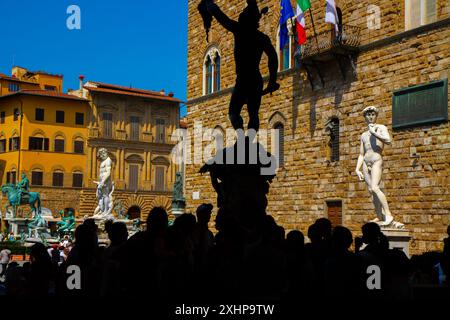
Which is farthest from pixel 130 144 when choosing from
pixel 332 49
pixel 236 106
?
pixel 236 106

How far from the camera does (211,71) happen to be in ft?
87.6

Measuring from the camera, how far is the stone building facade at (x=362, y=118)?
16.6 meters

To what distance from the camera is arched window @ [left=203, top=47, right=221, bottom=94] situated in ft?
86.2

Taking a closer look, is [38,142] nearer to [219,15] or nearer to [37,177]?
[37,177]

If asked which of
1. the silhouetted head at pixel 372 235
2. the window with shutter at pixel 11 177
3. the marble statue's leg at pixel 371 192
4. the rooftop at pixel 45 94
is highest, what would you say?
the rooftop at pixel 45 94

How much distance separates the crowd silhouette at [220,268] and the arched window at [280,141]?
1633 centimetres

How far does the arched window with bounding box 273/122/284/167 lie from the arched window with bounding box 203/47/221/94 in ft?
14.5

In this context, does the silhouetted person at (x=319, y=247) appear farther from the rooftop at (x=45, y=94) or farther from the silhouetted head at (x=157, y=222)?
the rooftop at (x=45, y=94)

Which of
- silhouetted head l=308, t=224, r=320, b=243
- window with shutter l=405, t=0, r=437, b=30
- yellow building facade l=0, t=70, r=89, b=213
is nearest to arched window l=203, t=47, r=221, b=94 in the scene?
window with shutter l=405, t=0, r=437, b=30

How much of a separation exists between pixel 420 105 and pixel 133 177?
39.4 m

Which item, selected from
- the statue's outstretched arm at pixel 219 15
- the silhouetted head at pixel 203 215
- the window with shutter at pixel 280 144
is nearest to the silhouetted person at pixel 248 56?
the statue's outstretched arm at pixel 219 15

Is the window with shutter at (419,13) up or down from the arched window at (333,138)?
up
